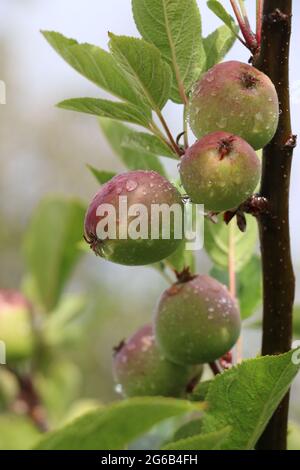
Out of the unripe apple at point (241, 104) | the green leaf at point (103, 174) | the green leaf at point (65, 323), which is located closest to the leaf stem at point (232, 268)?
the green leaf at point (103, 174)

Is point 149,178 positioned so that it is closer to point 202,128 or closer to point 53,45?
point 202,128

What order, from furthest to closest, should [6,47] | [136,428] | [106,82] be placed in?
[6,47], [106,82], [136,428]

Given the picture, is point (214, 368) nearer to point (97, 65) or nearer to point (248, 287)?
point (248, 287)

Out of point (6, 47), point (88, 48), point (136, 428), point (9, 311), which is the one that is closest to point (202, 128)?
point (88, 48)

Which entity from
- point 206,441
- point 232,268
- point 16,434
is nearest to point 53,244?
point 16,434

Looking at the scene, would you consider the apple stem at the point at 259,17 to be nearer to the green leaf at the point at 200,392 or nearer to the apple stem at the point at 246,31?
the apple stem at the point at 246,31

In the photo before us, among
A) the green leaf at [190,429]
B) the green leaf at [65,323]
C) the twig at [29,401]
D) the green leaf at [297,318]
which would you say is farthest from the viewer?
the green leaf at [65,323]

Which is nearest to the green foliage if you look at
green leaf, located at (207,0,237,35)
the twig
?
the twig
